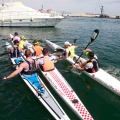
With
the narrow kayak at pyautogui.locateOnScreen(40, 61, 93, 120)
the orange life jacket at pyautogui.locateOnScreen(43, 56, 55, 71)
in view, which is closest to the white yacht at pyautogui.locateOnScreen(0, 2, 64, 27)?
the orange life jacket at pyautogui.locateOnScreen(43, 56, 55, 71)

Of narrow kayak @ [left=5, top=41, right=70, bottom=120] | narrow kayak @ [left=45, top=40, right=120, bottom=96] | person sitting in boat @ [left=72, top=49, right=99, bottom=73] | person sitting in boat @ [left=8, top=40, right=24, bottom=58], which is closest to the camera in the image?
narrow kayak @ [left=5, top=41, right=70, bottom=120]

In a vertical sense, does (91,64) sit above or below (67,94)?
above

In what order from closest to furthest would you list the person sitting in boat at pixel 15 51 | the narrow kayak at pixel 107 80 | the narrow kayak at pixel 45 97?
the narrow kayak at pixel 45 97
the narrow kayak at pixel 107 80
the person sitting in boat at pixel 15 51

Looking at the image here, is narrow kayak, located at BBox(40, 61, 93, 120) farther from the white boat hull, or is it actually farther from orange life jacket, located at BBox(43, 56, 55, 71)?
the white boat hull

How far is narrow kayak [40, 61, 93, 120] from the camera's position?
30.1 ft

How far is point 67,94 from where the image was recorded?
10.5 meters

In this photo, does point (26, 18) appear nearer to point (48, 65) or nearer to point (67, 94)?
point (48, 65)

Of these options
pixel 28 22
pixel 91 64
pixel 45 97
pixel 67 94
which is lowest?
pixel 45 97

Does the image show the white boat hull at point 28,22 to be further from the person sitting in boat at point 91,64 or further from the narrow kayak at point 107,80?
the person sitting in boat at point 91,64

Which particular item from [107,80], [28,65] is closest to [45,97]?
[28,65]

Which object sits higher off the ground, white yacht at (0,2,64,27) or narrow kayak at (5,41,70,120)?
white yacht at (0,2,64,27)

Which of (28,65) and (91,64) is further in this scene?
(91,64)

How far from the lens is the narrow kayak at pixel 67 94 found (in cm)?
919

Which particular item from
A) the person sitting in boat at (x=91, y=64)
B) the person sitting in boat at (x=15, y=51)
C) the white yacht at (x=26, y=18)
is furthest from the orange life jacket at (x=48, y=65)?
the white yacht at (x=26, y=18)
